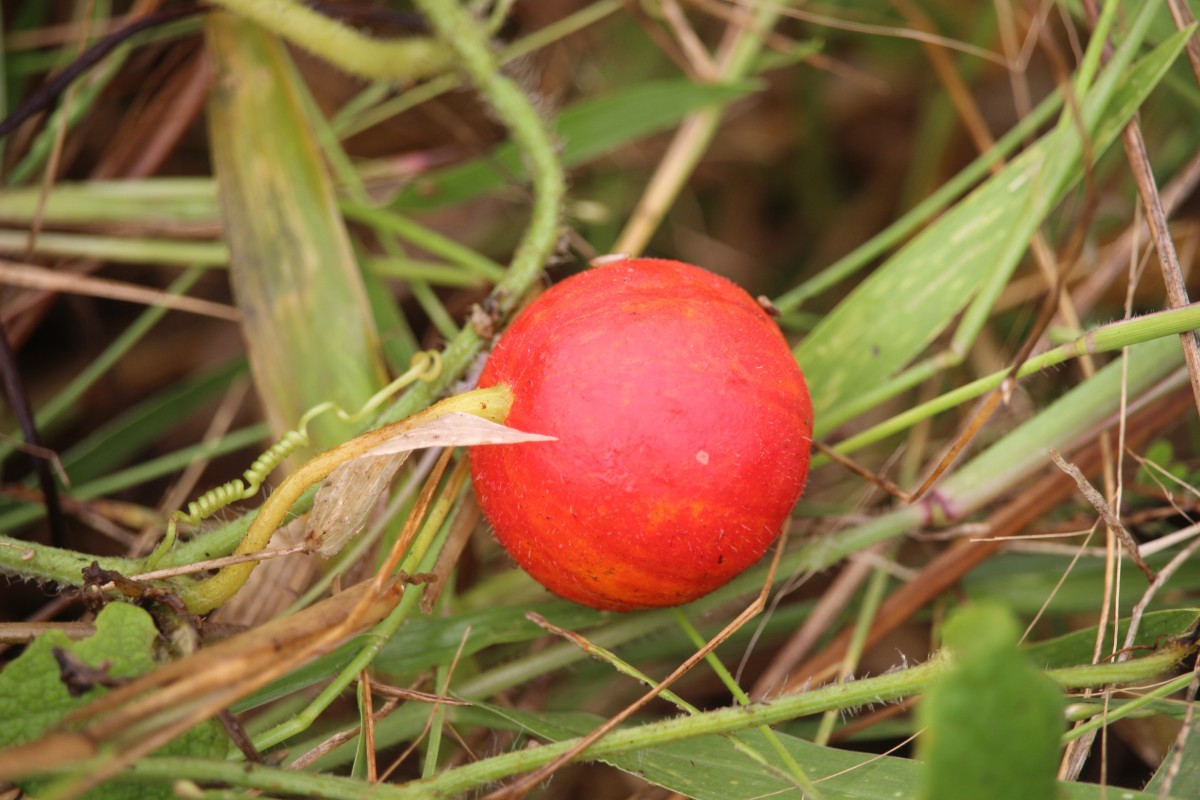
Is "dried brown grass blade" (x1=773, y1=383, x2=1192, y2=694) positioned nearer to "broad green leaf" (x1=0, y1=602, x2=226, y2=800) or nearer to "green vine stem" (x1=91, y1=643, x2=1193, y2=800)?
"green vine stem" (x1=91, y1=643, x2=1193, y2=800)

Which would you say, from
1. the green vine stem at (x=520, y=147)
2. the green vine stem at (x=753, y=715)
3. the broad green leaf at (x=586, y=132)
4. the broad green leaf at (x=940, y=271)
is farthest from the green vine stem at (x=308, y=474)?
the broad green leaf at (x=586, y=132)

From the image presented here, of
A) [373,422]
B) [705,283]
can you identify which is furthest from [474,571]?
[705,283]

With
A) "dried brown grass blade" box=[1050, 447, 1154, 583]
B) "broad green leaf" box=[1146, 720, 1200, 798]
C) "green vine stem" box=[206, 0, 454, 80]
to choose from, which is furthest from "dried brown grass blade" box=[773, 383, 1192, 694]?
"green vine stem" box=[206, 0, 454, 80]

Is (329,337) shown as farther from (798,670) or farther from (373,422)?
(798,670)

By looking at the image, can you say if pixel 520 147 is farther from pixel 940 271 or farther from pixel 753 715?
pixel 753 715

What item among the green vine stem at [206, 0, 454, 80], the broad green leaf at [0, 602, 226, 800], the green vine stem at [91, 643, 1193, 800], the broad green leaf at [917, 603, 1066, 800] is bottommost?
the green vine stem at [91, 643, 1193, 800]

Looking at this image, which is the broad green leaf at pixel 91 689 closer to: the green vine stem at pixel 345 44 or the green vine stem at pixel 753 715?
the green vine stem at pixel 753 715
